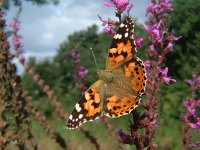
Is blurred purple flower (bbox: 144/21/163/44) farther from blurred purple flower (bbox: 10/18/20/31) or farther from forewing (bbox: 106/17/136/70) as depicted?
blurred purple flower (bbox: 10/18/20/31)

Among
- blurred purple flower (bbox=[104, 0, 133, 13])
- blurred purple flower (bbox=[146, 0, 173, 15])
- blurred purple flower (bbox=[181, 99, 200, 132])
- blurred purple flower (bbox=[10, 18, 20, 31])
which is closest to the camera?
blurred purple flower (bbox=[104, 0, 133, 13])

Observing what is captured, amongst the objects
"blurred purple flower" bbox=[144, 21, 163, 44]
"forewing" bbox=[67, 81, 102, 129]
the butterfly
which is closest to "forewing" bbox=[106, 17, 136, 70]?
the butterfly

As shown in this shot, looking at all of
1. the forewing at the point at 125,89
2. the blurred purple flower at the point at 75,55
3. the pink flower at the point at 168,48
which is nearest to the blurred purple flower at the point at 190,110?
the pink flower at the point at 168,48

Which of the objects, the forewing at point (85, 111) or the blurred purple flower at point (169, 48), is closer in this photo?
the forewing at point (85, 111)

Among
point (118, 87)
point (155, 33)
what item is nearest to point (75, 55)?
point (118, 87)

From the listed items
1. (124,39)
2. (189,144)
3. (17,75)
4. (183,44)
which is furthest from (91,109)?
(183,44)

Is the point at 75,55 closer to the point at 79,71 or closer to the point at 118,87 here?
the point at 79,71

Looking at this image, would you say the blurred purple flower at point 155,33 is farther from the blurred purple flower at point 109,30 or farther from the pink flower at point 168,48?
the blurred purple flower at point 109,30
